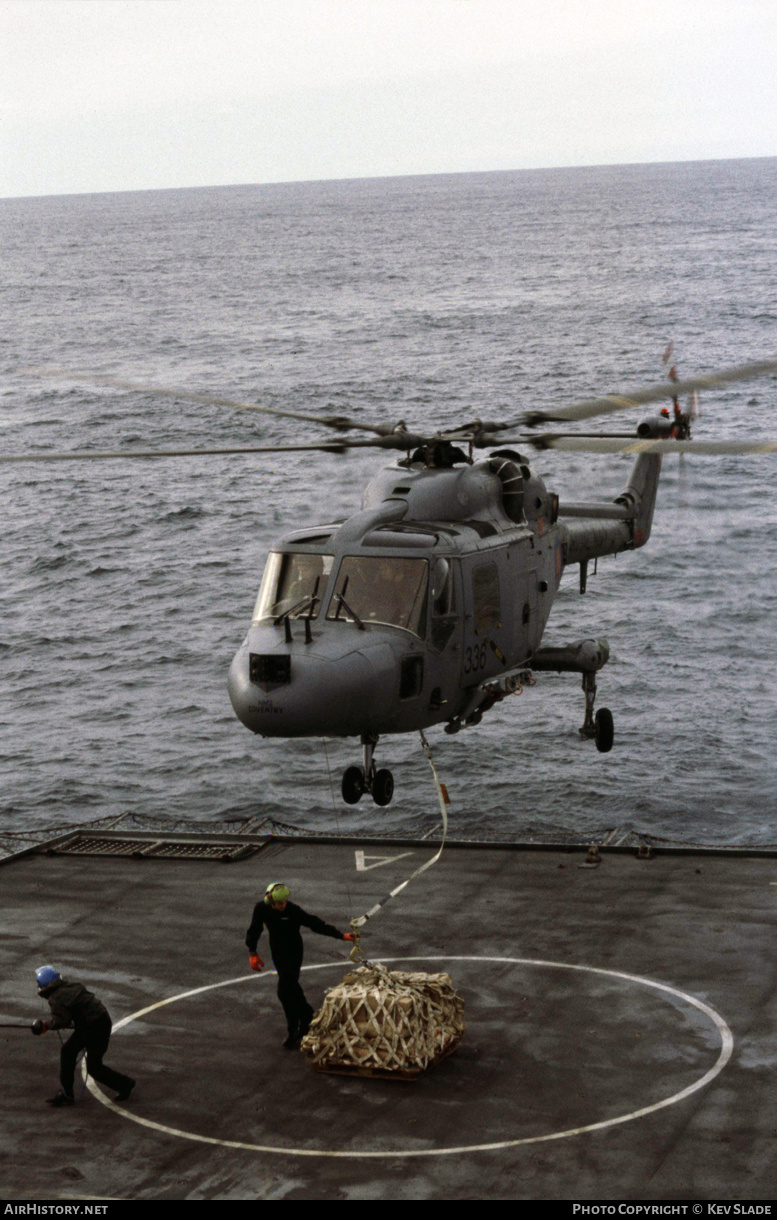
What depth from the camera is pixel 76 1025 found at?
66.6 ft

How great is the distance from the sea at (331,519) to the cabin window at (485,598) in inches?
210

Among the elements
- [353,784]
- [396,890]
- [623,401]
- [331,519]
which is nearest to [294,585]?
[353,784]

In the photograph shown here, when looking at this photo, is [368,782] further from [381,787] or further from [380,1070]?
[380,1070]

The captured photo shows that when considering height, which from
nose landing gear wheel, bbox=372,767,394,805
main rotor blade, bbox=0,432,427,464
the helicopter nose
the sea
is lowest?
the sea

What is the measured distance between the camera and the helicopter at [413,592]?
20.2m

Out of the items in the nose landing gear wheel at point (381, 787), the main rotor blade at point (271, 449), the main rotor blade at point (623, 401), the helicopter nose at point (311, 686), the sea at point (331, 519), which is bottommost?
the sea at point (331, 519)

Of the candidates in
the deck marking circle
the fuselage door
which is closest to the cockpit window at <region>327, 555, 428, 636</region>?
the fuselage door

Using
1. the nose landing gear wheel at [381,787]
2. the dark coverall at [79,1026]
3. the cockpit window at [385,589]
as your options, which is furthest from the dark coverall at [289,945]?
the cockpit window at [385,589]

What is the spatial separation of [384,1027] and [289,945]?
1.98m

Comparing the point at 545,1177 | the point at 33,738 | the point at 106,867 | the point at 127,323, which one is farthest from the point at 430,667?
the point at 127,323

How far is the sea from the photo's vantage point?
43438 mm

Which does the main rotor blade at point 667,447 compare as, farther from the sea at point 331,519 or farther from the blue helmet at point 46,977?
the blue helmet at point 46,977

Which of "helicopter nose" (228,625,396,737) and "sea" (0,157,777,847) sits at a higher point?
"helicopter nose" (228,625,396,737)

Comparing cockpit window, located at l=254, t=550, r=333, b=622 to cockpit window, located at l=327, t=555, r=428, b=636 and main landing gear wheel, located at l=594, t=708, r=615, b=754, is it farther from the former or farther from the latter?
main landing gear wheel, located at l=594, t=708, r=615, b=754
